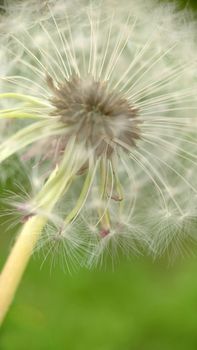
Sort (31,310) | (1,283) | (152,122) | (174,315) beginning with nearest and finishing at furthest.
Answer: (1,283) < (152,122) < (31,310) < (174,315)

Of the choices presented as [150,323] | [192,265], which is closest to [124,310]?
[150,323]

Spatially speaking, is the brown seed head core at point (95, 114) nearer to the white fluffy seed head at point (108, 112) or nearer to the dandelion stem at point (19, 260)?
the white fluffy seed head at point (108, 112)

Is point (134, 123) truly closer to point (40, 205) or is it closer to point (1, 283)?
point (40, 205)

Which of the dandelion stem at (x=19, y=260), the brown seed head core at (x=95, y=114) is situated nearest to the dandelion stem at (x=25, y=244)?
the dandelion stem at (x=19, y=260)

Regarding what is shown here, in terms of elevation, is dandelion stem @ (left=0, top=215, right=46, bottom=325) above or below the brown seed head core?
below

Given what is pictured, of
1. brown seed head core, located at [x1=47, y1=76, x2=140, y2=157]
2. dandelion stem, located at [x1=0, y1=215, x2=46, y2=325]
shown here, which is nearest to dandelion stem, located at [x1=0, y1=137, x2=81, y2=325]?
dandelion stem, located at [x1=0, y1=215, x2=46, y2=325]

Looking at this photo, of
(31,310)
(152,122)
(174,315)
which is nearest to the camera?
(152,122)

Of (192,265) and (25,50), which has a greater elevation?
(192,265)

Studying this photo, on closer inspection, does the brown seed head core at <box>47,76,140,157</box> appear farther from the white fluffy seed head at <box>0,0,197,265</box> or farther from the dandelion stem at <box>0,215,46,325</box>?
the dandelion stem at <box>0,215,46,325</box>
